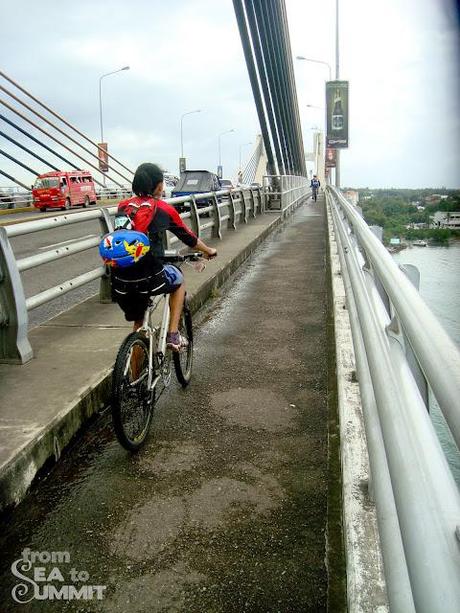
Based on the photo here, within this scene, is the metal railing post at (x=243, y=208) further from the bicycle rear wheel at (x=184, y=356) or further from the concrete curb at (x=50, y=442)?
the concrete curb at (x=50, y=442)

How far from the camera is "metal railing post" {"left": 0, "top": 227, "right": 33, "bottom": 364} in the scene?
151 inches

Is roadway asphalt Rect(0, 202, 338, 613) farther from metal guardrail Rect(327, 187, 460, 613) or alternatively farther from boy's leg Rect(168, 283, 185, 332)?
metal guardrail Rect(327, 187, 460, 613)

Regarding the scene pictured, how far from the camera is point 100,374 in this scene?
3.58 metres

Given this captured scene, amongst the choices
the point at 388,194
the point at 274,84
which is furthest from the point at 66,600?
the point at 274,84

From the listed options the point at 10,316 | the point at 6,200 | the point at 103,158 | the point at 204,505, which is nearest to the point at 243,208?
the point at 10,316

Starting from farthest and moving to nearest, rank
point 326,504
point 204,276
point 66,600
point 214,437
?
1. point 204,276
2. point 214,437
3. point 326,504
4. point 66,600

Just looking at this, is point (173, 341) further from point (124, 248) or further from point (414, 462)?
point (414, 462)

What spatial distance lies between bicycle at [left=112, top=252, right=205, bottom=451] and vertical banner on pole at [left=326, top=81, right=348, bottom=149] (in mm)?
31931

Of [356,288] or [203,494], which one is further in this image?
[356,288]

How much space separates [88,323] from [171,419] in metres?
1.78

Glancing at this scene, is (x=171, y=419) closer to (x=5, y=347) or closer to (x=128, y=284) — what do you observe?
(x=128, y=284)

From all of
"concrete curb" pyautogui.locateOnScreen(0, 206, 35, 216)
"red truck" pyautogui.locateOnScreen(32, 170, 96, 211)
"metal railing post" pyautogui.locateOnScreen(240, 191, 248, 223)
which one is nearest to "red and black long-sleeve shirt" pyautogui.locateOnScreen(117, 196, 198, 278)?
"metal railing post" pyautogui.locateOnScreen(240, 191, 248, 223)

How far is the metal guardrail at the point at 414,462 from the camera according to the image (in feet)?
3.18

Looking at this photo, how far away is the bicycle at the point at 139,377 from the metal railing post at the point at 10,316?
3.17 feet
